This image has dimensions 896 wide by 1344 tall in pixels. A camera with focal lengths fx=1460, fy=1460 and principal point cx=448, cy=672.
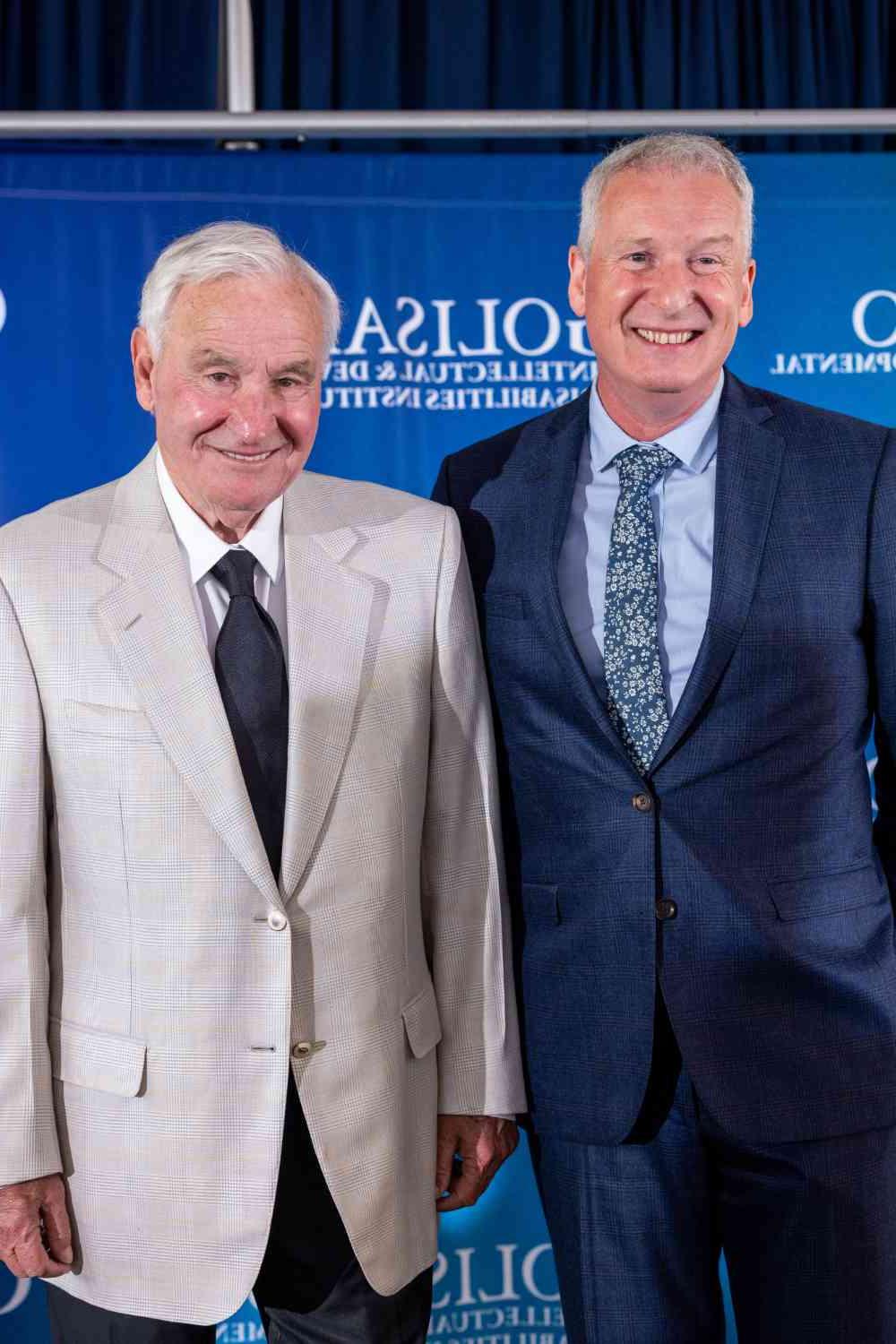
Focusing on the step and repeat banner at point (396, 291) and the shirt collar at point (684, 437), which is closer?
the shirt collar at point (684, 437)

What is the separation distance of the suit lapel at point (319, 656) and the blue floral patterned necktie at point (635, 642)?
11.5 inches

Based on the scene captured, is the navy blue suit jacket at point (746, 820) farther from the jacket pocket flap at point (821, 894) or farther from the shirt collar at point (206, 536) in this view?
the shirt collar at point (206, 536)

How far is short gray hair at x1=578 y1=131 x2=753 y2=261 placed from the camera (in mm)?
1878

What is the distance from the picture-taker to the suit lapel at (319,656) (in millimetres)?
1695

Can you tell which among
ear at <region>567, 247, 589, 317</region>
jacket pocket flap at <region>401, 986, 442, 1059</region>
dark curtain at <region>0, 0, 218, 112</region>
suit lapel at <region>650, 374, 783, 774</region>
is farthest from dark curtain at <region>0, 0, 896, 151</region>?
jacket pocket flap at <region>401, 986, 442, 1059</region>

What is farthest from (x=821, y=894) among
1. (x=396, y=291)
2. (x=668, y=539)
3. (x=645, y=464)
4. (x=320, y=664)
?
(x=396, y=291)

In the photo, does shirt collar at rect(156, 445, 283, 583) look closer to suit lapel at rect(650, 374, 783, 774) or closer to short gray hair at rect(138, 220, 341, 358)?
short gray hair at rect(138, 220, 341, 358)

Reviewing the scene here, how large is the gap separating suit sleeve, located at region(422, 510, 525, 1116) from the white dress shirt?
8.0 inches

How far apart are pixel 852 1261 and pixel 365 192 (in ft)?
6.13

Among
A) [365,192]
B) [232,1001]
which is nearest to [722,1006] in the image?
[232,1001]

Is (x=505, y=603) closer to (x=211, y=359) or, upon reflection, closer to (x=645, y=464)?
(x=645, y=464)

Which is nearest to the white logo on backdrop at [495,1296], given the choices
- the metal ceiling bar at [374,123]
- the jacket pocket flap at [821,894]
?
the jacket pocket flap at [821,894]

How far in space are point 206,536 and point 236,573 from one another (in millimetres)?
58

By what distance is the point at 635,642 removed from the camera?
5.93 feet
